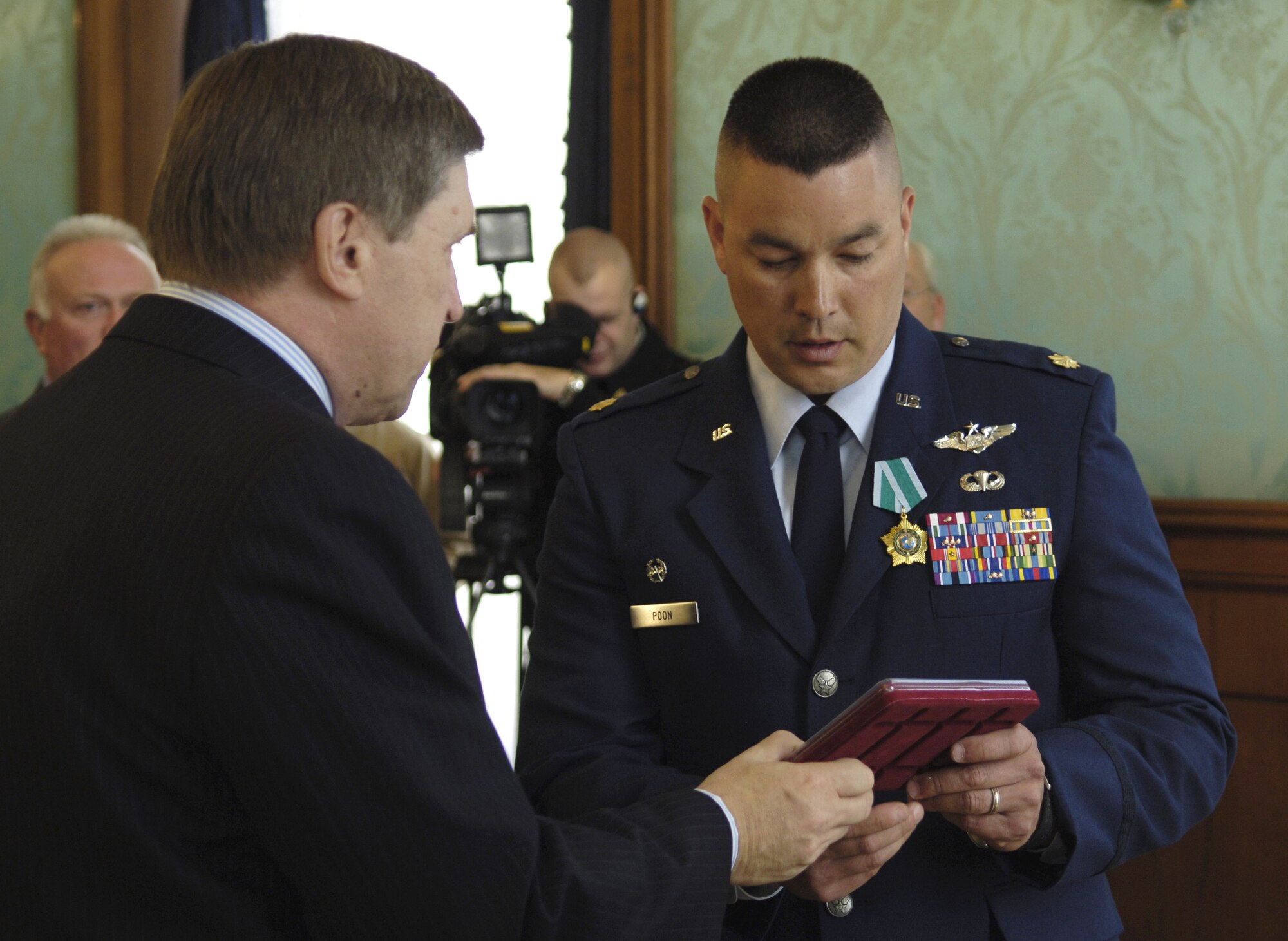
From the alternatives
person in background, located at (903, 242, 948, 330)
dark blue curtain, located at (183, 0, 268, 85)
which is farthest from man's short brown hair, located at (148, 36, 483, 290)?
dark blue curtain, located at (183, 0, 268, 85)

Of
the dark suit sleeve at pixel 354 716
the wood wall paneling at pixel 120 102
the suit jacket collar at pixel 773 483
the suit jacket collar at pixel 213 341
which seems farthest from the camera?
the wood wall paneling at pixel 120 102

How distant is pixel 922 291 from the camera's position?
9.03 feet

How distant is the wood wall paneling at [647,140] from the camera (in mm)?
3264

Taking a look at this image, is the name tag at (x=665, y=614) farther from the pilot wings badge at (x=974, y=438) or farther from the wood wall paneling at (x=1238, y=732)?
the wood wall paneling at (x=1238, y=732)

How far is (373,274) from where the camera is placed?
39.5 inches

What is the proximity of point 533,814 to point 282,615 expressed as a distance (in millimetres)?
242

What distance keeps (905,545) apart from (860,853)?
327 millimetres

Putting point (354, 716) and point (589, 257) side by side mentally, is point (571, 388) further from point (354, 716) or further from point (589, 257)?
point (354, 716)

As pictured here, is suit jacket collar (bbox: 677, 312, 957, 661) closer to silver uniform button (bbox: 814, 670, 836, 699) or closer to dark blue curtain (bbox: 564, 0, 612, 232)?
silver uniform button (bbox: 814, 670, 836, 699)

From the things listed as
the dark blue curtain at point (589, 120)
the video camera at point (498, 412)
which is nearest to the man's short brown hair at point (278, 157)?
the video camera at point (498, 412)

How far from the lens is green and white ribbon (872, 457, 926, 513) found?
1.33 metres

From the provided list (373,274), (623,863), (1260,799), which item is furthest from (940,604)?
(1260,799)

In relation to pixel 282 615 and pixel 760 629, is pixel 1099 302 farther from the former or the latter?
pixel 282 615

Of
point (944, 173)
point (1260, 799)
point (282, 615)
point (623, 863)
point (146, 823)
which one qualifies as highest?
point (944, 173)
